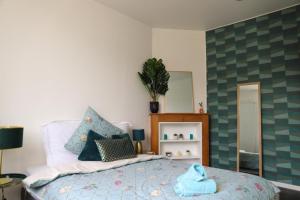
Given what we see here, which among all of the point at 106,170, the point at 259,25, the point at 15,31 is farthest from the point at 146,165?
the point at 259,25

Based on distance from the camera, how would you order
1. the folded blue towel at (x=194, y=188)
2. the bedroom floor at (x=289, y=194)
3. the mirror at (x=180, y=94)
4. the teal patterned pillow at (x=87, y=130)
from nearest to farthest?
1. the folded blue towel at (x=194, y=188)
2. the teal patterned pillow at (x=87, y=130)
3. the bedroom floor at (x=289, y=194)
4. the mirror at (x=180, y=94)

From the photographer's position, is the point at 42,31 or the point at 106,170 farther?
the point at 42,31

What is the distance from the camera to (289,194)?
3436mm

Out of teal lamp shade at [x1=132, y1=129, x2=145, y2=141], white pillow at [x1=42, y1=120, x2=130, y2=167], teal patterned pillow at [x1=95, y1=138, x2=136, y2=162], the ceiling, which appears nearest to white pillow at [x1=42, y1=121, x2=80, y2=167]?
white pillow at [x1=42, y1=120, x2=130, y2=167]

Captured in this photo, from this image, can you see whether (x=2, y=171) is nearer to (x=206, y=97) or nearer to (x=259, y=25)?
(x=206, y=97)

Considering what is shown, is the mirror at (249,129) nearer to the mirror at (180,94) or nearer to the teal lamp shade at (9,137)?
the mirror at (180,94)

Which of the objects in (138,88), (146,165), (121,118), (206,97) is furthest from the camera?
(206,97)

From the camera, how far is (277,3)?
12.0 ft

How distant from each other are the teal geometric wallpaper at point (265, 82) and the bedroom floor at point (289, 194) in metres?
0.16

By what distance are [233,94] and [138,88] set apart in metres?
1.71

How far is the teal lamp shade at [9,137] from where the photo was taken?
219cm

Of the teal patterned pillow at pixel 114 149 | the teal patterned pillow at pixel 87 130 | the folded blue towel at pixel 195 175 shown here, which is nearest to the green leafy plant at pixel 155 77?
the teal patterned pillow at pixel 87 130

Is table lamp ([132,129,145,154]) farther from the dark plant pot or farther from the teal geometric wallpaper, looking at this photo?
the teal geometric wallpaper

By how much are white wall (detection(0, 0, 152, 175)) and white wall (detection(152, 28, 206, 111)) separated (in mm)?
505
